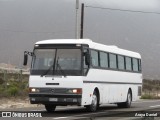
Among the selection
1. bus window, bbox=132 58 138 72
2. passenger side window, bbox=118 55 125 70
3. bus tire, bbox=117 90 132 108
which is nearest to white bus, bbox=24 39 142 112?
passenger side window, bbox=118 55 125 70

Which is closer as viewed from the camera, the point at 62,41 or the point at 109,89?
the point at 62,41

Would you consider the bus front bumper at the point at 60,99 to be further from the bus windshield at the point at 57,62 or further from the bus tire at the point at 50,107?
the bus tire at the point at 50,107

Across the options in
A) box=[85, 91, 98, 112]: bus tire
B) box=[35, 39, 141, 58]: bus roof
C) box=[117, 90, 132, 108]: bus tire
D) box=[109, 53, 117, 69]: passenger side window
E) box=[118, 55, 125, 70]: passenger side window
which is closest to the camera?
box=[35, 39, 141, 58]: bus roof

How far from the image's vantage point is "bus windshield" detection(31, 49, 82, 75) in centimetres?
2173

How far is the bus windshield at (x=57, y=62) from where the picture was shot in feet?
71.3

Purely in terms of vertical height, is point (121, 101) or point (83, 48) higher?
point (83, 48)

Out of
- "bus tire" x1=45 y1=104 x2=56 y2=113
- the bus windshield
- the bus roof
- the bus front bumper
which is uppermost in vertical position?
the bus roof

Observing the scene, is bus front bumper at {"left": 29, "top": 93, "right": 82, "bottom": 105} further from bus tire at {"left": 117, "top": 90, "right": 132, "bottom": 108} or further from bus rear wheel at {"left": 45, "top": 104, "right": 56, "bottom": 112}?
bus tire at {"left": 117, "top": 90, "right": 132, "bottom": 108}

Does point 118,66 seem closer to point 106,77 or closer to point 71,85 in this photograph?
point 106,77

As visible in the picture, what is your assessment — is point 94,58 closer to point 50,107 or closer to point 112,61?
point 112,61

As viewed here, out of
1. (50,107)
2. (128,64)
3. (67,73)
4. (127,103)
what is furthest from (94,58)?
(127,103)

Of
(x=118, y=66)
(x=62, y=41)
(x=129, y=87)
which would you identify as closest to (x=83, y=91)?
(x=62, y=41)

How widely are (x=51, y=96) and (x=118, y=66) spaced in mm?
6269

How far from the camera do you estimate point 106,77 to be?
24812mm
